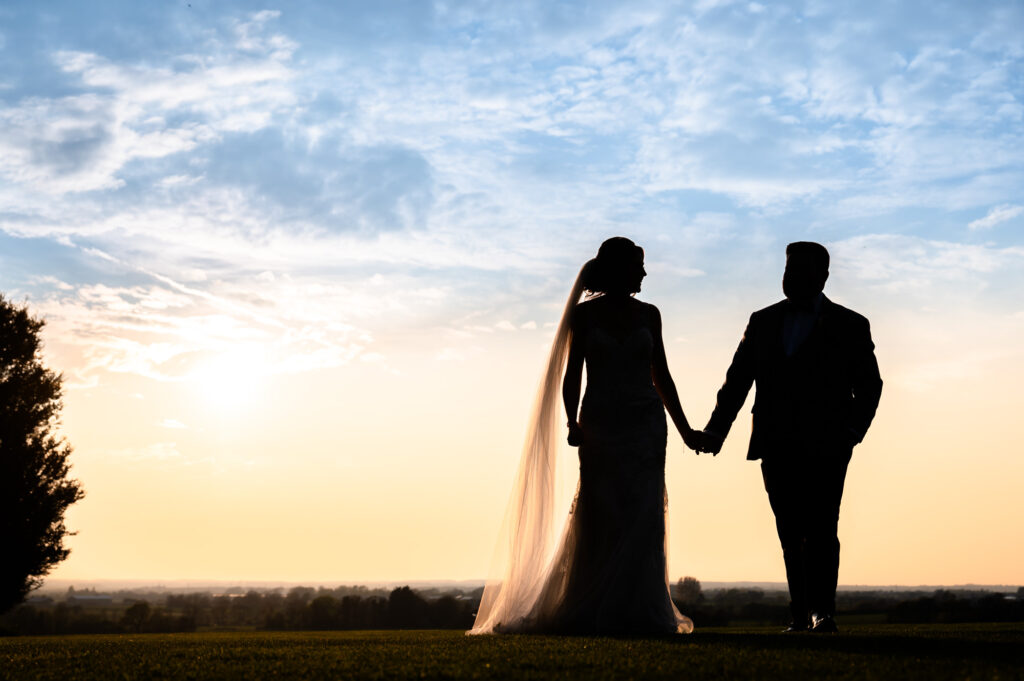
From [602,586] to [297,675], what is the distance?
13.1ft

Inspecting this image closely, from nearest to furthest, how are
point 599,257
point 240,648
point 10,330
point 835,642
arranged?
point 835,642
point 240,648
point 599,257
point 10,330

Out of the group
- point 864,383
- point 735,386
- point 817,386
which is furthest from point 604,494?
point 864,383

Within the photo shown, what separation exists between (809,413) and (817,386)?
266 millimetres

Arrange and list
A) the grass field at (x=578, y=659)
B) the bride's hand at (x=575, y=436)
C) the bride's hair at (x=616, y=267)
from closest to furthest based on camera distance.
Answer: the grass field at (x=578, y=659), the bride's hand at (x=575, y=436), the bride's hair at (x=616, y=267)

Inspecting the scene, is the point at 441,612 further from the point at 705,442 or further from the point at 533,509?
the point at 705,442

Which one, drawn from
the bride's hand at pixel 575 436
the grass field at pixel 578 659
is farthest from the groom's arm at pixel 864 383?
the bride's hand at pixel 575 436

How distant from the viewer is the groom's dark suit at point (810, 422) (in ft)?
25.9

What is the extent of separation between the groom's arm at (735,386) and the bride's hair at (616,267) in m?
1.19

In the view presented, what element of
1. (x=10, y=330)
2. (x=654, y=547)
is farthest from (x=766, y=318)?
(x=10, y=330)

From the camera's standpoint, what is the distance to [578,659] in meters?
5.25

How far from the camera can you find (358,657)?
225 inches

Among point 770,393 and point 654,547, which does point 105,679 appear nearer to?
point 654,547

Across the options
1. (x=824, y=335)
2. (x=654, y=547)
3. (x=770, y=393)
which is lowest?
(x=654, y=547)

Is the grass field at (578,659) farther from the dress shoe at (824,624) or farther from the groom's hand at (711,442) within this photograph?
the groom's hand at (711,442)
